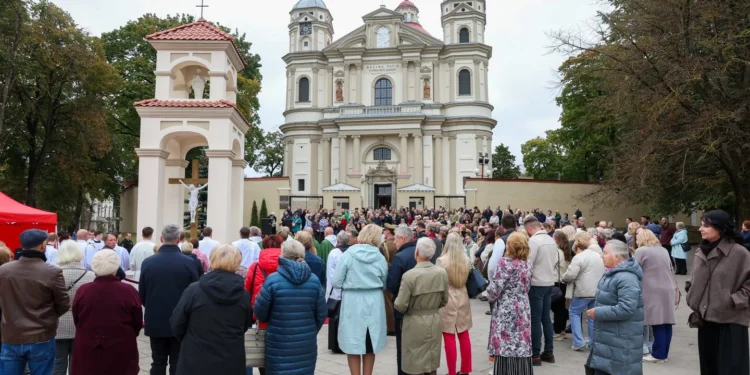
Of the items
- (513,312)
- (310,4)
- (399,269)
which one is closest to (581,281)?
(513,312)

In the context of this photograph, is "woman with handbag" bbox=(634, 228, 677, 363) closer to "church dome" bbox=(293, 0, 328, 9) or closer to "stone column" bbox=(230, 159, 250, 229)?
"stone column" bbox=(230, 159, 250, 229)

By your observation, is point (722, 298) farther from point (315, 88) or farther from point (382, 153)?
point (315, 88)

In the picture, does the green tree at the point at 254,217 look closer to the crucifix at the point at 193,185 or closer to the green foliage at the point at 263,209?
the green foliage at the point at 263,209

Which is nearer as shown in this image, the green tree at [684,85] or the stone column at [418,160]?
the green tree at [684,85]

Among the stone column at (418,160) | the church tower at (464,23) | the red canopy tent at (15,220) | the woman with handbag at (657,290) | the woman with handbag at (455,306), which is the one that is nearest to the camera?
the woman with handbag at (455,306)

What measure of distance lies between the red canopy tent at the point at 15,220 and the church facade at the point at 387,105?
3135 centimetres

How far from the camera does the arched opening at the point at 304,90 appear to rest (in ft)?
159

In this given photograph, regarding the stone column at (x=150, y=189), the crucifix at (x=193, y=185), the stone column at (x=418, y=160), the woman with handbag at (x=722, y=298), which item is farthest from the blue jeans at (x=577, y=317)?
the stone column at (x=418, y=160)

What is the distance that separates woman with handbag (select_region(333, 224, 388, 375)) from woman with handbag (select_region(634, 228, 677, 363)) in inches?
153

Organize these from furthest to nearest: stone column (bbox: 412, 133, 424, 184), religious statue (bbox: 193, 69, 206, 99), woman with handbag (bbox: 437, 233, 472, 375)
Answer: stone column (bbox: 412, 133, 424, 184) < religious statue (bbox: 193, 69, 206, 99) < woman with handbag (bbox: 437, 233, 472, 375)

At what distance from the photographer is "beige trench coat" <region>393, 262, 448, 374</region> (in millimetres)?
5777

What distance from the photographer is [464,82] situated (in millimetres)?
46688

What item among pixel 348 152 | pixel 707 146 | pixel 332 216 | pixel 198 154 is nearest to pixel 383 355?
pixel 707 146

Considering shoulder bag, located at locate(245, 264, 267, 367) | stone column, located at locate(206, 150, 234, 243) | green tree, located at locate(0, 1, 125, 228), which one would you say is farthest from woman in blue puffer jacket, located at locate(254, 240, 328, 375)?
green tree, located at locate(0, 1, 125, 228)
